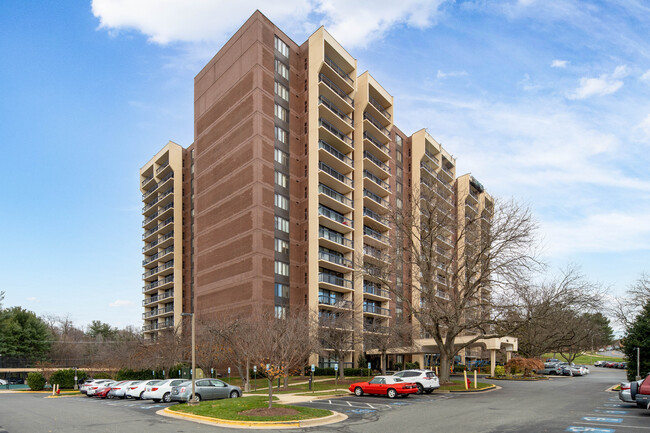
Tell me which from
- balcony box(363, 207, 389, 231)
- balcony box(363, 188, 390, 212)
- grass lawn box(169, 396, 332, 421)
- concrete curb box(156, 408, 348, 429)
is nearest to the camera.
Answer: concrete curb box(156, 408, 348, 429)

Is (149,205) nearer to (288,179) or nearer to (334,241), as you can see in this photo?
(288,179)

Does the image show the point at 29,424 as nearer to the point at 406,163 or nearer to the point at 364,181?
the point at 364,181

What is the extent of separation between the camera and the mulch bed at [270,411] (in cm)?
2172

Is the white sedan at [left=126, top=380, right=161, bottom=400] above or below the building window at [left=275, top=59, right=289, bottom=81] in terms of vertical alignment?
below

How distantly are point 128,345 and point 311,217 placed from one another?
29.8 m

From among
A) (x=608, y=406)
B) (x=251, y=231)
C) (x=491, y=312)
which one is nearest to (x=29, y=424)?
(x=608, y=406)

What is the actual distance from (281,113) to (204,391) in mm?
38051

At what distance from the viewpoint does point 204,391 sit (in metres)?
30.4

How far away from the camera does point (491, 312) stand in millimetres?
40844

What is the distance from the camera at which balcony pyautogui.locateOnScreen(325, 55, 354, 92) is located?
64.2 meters

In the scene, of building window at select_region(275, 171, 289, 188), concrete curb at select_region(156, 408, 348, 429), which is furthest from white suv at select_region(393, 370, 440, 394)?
building window at select_region(275, 171, 289, 188)

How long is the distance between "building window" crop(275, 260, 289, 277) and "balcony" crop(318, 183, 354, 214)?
8.70 metres

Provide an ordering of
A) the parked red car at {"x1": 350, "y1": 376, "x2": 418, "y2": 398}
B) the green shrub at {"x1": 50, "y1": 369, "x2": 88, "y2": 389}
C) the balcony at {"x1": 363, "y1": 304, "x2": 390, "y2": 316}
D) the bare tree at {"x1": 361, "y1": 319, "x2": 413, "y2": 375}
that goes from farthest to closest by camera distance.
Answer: the balcony at {"x1": 363, "y1": 304, "x2": 390, "y2": 316}, the green shrub at {"x1": 50, "y1": 369, "x2": 88, "y2": 389}, the bare tree at {"x1": 361, "y1": 319, "x2": 413, "y2": 375}, the parked red car at {"x1": 350, "y1": 376, "x2": 418, "y2": 398}

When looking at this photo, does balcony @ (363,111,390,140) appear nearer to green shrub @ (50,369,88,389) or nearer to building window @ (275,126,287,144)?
building window @ (275,126,287,144)
